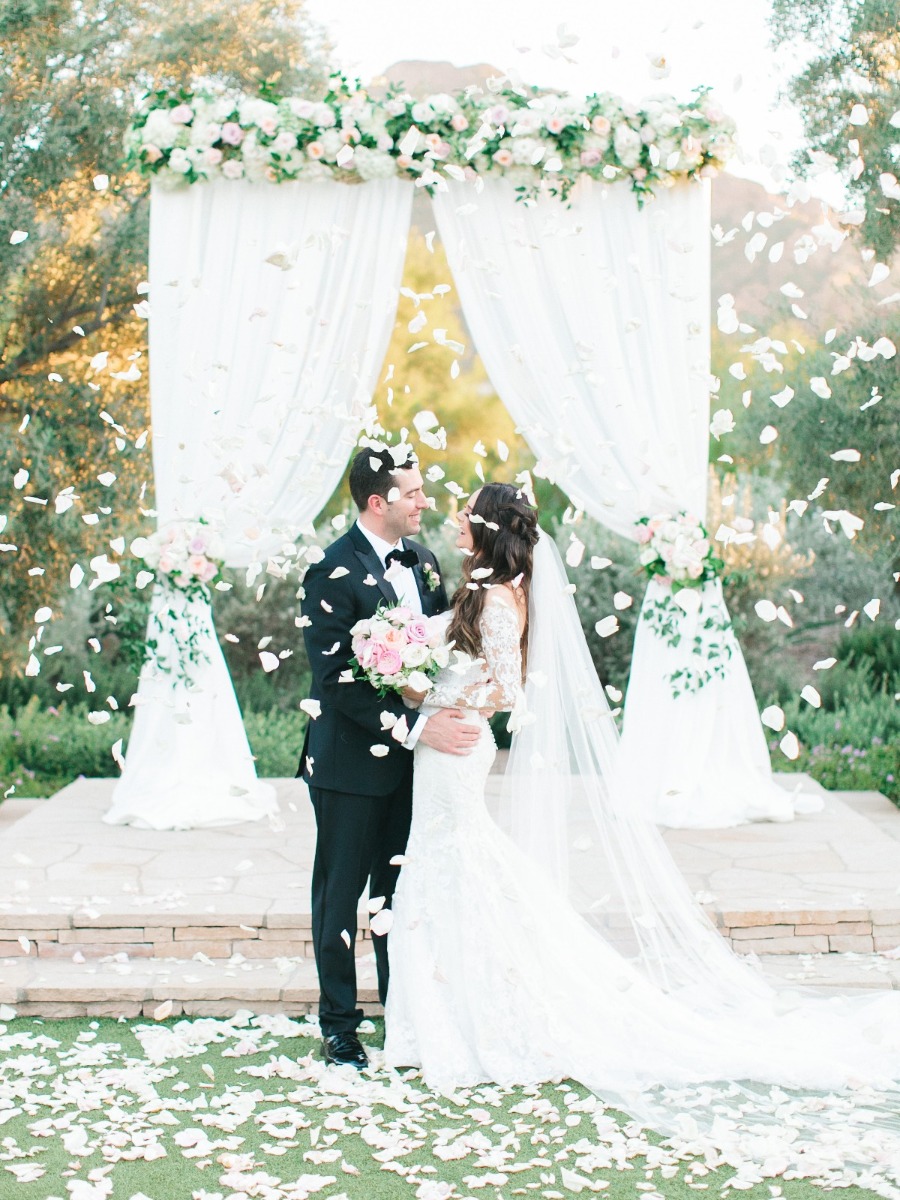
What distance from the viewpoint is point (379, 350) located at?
6.76 m

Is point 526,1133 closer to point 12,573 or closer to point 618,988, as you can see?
point 618,988

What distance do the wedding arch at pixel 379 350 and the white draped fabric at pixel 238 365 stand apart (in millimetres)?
11

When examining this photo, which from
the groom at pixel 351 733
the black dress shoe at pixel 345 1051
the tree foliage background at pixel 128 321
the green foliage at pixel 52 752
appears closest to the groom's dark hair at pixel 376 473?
the groom at pixel 351 733

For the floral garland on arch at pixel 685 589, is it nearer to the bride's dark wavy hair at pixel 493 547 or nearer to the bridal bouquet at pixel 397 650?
A: the bride's dark wavy hair at pixel 493 547

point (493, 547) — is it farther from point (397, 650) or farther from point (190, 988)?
point (190, 988)

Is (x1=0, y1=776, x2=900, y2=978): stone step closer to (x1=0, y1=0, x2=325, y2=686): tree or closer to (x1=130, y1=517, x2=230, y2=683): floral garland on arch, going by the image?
(x1=130, y1=517, x2=230, y2=683): floral garland on arch

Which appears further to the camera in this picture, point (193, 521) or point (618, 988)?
point (193, 521)

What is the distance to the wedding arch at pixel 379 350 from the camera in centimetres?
643

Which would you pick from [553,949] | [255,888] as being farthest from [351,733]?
[255,888]

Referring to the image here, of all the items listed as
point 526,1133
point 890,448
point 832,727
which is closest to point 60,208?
point 890,448

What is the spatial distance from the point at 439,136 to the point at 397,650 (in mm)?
3600

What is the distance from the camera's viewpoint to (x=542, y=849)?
408cm

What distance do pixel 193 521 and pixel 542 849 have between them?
314cm

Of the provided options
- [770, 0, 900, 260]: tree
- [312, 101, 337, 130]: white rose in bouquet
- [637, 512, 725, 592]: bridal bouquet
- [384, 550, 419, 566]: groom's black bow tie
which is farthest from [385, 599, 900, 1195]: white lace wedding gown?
[770, 0, 900, 260]: tree
